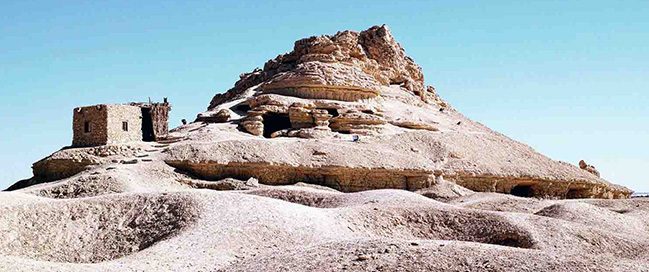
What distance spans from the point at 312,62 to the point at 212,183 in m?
13.4

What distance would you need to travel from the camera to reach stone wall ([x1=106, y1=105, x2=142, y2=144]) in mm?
27234

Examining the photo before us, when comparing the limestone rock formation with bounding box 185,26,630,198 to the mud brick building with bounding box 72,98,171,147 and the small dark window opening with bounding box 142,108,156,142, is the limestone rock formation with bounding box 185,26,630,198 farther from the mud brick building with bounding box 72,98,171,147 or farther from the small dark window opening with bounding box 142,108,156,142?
the mud brick building with bounding box 72,98,171,147

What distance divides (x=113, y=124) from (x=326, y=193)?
10.3 metres

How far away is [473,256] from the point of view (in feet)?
35.0

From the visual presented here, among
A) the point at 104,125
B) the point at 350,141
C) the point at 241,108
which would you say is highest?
the point at 241,108

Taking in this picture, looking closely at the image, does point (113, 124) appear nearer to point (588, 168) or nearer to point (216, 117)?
point (216, 117)

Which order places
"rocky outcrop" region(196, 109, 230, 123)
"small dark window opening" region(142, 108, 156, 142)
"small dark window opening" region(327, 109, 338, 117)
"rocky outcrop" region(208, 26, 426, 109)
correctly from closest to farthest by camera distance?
"small dark window opening" region(142, 108, 156, 142), "rocky outcrop" region(196, 109, 230, 123), "small dark window opening" region(327, 109, 338, 117), "rocky outcrop" region(208, 26, 426, 109)

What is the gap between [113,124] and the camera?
89.9 feet

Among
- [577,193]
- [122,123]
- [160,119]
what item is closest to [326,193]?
[122,123]

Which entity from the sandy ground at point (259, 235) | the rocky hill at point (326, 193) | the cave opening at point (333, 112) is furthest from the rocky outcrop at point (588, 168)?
the sandy ground at point (259, 235)

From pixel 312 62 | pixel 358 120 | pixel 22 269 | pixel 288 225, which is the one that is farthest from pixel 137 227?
pixel 312 62

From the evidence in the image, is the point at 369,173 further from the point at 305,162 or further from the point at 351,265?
the point at 351,265

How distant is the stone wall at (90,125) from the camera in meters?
27.2

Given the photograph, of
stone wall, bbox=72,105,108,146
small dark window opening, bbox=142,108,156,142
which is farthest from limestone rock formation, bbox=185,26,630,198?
stone wall, bbox=72,105,108,146
